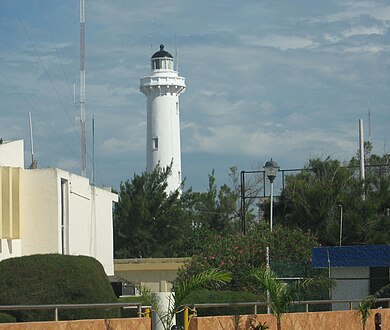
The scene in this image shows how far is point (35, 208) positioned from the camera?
34219mm

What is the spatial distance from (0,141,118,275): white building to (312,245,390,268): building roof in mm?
9861

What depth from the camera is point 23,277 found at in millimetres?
24547

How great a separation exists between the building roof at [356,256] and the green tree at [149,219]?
39.1 m

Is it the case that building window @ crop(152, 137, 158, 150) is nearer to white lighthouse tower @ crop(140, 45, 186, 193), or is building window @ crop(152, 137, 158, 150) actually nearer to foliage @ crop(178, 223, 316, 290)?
white lighthouse tower @ crop(140, 45, 186, 193)

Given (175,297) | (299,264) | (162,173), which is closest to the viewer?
(175,297)

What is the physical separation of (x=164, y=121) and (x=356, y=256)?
43.4m

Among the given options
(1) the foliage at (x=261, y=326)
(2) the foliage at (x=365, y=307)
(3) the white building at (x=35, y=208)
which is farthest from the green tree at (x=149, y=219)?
(1) the foliage at (x=261, y=326)

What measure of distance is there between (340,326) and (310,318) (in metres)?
1.41

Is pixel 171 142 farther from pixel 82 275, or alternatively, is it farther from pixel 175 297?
pixel 175 297

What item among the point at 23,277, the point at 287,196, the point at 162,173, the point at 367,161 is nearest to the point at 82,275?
the point at 23,277

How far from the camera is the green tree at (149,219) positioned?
225 feet

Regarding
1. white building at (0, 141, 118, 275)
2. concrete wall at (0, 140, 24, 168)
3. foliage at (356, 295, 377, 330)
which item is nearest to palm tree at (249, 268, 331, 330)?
foliage at (356, 295, 377, 330)

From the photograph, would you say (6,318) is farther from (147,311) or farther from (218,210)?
(218,210)

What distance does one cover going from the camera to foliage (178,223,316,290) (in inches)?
1412
